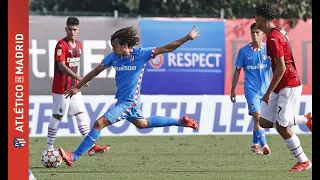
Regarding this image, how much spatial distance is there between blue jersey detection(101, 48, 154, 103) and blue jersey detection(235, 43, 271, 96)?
354cm

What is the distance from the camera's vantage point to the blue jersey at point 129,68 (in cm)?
1363

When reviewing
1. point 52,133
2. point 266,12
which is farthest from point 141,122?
point 266,12

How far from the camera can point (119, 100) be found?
13.7 metres

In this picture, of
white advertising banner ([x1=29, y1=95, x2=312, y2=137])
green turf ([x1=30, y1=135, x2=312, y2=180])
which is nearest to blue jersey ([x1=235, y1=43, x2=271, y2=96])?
green turf ([x1=30, y1=135, x2=312, y2=180])

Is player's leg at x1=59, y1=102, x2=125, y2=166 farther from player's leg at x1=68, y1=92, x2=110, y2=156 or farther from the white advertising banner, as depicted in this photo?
the white advertising banner

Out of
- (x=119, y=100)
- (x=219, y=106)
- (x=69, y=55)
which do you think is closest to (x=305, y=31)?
(x=219, y=106)

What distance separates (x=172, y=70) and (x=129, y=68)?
29.6 ft

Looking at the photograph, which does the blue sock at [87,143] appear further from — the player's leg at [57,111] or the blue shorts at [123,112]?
the player's leg at [57,111]

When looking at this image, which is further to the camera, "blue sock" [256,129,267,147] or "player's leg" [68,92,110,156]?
"blue sock" [256,129,267,147]

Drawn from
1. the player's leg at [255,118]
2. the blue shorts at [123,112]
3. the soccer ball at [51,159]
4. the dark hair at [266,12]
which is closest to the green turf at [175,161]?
the soccer ball at [51,159]

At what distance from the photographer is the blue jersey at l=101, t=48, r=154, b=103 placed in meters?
13.6

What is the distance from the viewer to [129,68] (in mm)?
13680

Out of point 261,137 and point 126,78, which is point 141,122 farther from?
point 261,137

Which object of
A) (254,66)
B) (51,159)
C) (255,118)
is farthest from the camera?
(254,66)
